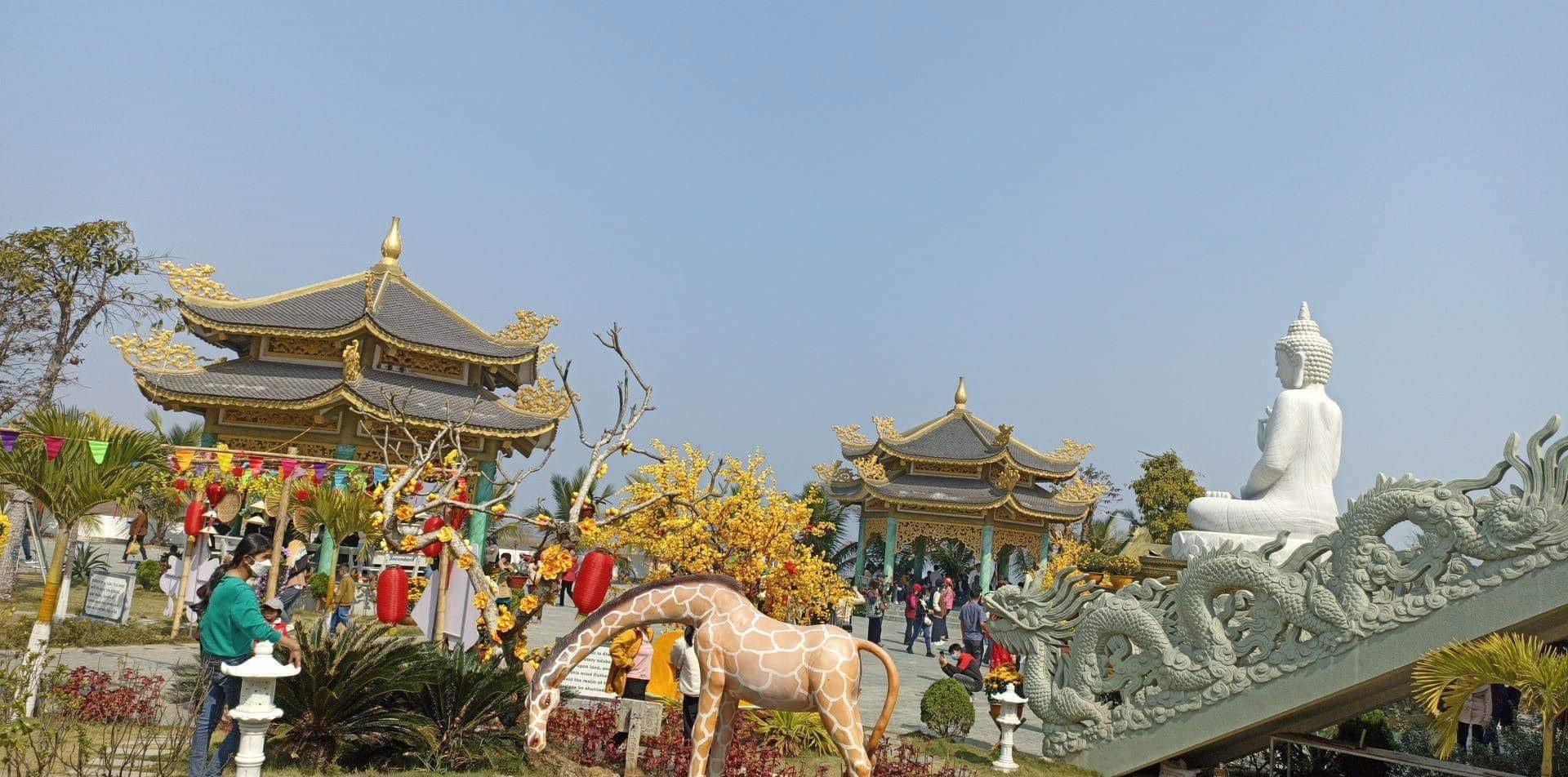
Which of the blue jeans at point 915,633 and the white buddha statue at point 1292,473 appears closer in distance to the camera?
the white buddha statue at point 1292,473

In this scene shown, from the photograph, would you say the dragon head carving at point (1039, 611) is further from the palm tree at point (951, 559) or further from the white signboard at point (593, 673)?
the palm tree at point (951, 559)

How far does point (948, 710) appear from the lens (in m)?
11.9

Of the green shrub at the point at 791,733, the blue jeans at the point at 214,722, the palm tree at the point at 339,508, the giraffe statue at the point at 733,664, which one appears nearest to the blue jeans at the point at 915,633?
the palm tree at the point at 339,508

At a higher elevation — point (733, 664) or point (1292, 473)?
point (1292, 473)

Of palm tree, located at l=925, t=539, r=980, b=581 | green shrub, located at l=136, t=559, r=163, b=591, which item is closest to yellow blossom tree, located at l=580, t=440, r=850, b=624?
green shrub, located at l=136, t=559, r=163, b=591

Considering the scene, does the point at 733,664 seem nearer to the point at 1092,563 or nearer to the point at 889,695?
the point at 889,695

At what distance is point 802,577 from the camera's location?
1474cm

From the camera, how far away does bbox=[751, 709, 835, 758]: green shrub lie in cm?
1026

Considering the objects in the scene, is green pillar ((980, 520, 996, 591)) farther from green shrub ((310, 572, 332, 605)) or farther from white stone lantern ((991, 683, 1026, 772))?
white stone lantern ((991, 683, 1026, 772))

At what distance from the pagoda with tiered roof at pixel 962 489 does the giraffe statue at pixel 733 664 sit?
24.8 metres

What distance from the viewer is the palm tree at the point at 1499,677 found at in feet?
24.3

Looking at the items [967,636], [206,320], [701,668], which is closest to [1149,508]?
[967,636]

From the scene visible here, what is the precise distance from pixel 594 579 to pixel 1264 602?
5831 millimetres

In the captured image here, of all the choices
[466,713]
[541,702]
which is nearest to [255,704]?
[541,702]
